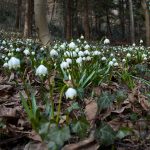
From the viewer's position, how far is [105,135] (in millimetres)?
2410

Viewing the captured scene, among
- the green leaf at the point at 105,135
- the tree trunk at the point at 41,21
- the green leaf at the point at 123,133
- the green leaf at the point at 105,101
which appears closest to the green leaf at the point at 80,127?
the green leaf at the point at 105,135

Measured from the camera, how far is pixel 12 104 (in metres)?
3.55

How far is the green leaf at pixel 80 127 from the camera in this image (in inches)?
95.5

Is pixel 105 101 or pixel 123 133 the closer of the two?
pixel 123 133

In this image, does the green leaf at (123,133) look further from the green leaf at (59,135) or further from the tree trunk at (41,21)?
the tree trunk at (41,21)

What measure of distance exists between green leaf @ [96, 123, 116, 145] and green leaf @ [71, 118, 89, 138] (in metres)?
0.09

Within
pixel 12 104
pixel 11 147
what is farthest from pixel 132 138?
pixel 12 104

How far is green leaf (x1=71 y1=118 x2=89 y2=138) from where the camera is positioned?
243 centimetres

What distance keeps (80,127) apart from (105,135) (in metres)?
0.18

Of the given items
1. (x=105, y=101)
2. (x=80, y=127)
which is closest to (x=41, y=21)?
(x=105, y=101)

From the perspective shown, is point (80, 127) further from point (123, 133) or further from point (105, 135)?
point (123, 133)

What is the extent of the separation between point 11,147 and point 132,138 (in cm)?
90

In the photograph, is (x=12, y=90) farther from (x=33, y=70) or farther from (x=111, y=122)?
(x=111, y=122)

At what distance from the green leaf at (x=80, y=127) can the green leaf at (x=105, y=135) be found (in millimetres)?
88
